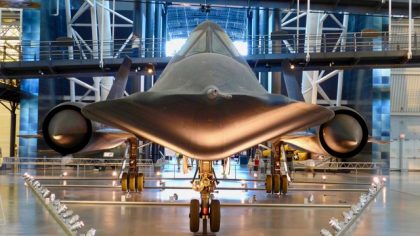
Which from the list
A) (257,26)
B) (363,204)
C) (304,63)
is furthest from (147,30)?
(363,204)

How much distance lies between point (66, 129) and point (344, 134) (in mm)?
3997

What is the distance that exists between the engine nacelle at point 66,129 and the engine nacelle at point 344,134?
350 centimetres

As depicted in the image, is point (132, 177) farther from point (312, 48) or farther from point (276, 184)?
point (312, 48)

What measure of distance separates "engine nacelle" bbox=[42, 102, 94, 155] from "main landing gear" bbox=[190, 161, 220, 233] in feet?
5.83

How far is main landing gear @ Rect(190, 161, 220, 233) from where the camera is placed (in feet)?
22.7

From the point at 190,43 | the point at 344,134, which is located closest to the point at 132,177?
the point at 190,43

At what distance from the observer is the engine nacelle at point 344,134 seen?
7.17 m

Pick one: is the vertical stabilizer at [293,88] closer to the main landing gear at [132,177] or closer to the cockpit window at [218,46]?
the cockpit window at [218,46]

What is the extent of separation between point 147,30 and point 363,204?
22828 mm

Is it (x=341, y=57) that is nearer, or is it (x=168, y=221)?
(x=168, y=221)

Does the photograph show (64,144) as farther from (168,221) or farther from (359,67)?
(359,67)

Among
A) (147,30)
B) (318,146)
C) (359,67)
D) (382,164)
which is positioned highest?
(147,30)

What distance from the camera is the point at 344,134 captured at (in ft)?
23.5

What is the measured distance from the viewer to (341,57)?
1934 cm
